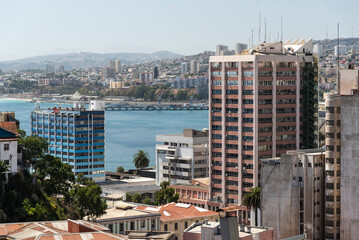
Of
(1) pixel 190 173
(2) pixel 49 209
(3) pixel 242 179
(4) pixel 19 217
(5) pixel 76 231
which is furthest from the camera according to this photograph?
(1) pixel 190 173

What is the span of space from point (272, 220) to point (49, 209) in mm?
11308

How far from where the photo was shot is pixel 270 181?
43.7 metres

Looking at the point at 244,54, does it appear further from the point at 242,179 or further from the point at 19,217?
the point at 19,217

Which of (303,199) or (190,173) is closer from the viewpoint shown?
(303,199)

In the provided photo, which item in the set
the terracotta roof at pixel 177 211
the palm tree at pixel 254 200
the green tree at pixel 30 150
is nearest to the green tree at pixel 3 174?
the green tree at pixel 30 150

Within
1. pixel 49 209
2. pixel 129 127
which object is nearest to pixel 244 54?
pixel 49 209

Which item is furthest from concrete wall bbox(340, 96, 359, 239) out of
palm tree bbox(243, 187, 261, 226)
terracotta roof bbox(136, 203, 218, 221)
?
terracotta roof bbox(136, 203, 218, 221)

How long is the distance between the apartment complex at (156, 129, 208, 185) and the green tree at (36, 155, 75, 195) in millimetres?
27063

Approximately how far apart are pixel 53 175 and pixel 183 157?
2891 cm

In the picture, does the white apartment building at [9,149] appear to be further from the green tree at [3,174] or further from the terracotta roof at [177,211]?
the terracotta roof at [177,211]

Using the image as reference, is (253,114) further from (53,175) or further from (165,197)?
(53,175)

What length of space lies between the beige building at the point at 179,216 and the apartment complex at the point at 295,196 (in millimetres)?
5360

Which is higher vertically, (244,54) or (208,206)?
(244,54)

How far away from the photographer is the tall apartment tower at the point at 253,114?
58875mm
